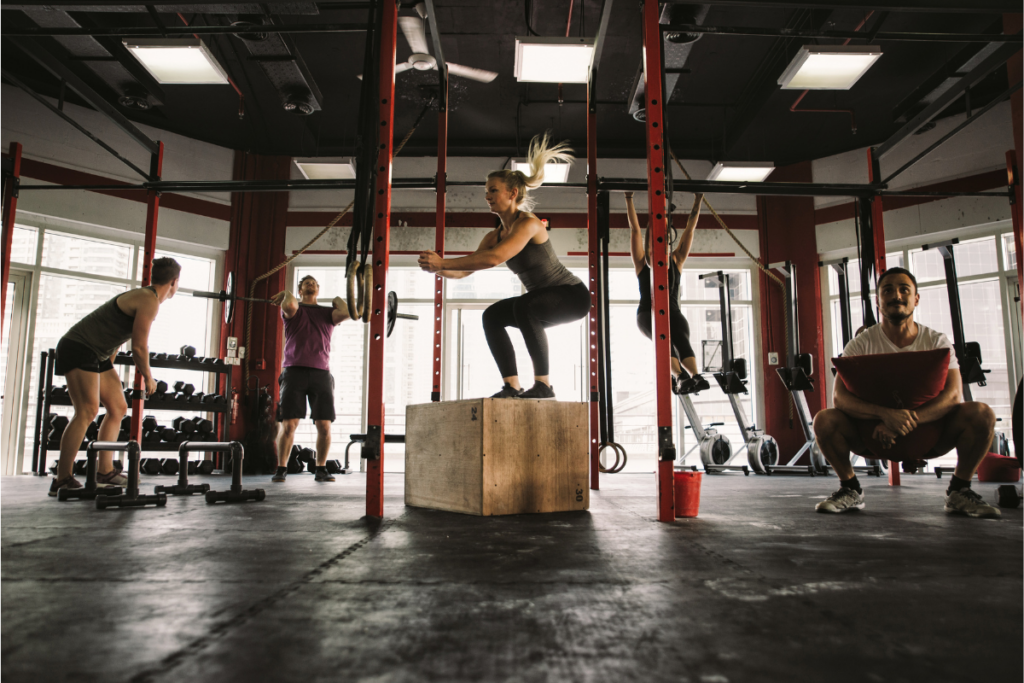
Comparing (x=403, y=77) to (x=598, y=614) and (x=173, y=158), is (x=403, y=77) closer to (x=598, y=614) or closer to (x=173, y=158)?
(x=173, y=158)

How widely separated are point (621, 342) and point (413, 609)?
25.8 ft

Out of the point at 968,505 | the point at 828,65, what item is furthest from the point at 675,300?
the point at 828,65

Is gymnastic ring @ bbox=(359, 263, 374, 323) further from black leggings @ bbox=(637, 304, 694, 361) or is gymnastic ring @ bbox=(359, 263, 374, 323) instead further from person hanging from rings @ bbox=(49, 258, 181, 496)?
black leggings @ bbox=(637, 304, 694, 361)

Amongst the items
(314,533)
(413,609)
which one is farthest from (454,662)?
(314,533)

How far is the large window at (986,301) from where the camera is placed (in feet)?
23.4

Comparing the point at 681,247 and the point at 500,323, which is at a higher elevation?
the point at 681,247

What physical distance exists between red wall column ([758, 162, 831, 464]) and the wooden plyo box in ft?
20.6

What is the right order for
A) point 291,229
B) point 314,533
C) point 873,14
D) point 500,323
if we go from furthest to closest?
1. point 291,229
2. point 873,14
3. point 500,323
4. point 314,533

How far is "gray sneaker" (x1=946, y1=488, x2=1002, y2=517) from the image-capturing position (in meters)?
2.54

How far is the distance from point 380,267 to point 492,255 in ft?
1.72

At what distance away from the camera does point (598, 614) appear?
1116 mm

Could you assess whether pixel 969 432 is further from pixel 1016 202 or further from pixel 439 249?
pixel 1016 202

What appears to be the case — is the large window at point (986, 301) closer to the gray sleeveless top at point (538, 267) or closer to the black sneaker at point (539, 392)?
the gray sleeveless top at point (538, 267)

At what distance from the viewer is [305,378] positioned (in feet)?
17.0
